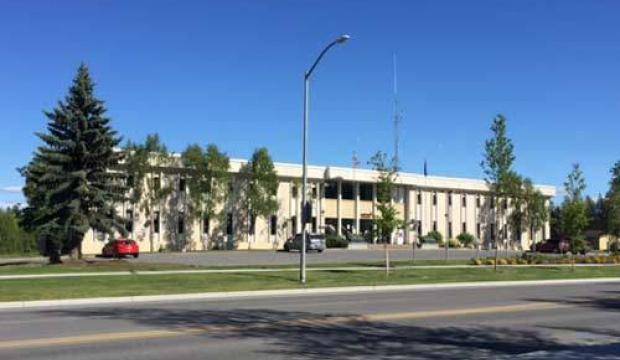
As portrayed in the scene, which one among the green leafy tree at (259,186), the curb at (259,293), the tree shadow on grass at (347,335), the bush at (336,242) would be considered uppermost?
the green leafy tree at (259,186)

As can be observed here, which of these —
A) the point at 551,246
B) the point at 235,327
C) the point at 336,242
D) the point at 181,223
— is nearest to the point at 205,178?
the point at 181,223

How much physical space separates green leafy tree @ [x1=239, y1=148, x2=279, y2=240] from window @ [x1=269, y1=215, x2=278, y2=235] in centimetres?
253

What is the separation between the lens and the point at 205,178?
66.6m

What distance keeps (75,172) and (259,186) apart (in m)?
31.9

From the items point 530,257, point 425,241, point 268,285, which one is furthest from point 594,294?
point 425,241

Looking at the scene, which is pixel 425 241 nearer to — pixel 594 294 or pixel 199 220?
pixel 199 220

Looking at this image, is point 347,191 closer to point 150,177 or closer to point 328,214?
point 328,214

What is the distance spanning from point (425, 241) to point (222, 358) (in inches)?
2747

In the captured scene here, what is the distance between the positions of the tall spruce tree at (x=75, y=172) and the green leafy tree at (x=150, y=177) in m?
23.0

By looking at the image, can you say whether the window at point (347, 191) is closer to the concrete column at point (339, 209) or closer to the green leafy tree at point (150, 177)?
the concrete column at point (339, 209)

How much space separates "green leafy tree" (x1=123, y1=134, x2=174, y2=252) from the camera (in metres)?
63.0

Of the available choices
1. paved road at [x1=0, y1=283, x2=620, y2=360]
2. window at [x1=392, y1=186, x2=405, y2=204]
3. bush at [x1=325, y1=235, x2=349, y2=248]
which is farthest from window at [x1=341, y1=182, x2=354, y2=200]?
paved road at [x1=0, y1=283, x2=620, y2=360]

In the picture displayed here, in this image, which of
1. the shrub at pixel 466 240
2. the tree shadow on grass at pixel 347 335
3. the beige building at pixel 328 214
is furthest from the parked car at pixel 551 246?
the tree shadow on grass at pixel 347 335

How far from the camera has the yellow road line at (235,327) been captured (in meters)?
11.7
